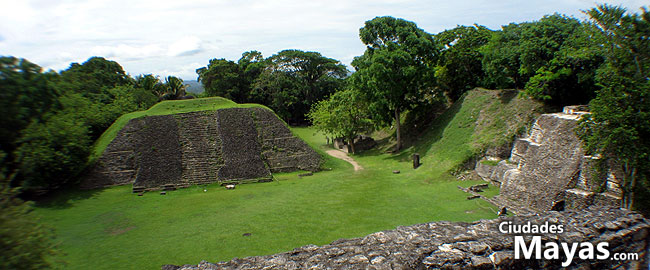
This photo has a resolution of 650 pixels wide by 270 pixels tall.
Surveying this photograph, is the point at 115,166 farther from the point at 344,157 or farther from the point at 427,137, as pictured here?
the point at 427,137

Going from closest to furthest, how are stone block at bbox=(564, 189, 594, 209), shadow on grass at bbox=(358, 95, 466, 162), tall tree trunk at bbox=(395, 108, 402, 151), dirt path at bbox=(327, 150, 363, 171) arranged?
stone block at bbox=(564, 189, 594, 209), shadow on grass at bbox=(358, 95, 466, 162), dirt path at bbox=(327, 150, 363, 171), tall tree trunk at bbox=(395, 108, 402, 151)

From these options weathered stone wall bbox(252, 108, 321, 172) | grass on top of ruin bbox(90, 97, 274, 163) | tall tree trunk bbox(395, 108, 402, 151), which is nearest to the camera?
grass on top of ruin bbox(90, 97, 274, 163)

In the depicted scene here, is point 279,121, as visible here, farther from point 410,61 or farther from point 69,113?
point 69,113

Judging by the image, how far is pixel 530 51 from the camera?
57.8ft

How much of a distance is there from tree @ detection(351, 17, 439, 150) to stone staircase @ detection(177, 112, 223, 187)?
11.4 meters

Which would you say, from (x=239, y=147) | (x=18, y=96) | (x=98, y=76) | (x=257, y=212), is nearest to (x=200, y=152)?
(x=239, y=147)

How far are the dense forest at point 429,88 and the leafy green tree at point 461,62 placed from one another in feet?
0.26

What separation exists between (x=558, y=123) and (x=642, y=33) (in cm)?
448

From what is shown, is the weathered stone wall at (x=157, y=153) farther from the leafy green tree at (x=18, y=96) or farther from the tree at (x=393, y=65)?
the tree at (x=393, y=65)

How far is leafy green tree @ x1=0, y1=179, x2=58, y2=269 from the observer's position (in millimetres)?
5617

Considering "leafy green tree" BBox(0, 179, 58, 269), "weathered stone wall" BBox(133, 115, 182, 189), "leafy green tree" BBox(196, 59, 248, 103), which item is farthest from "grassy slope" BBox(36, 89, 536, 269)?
"leafy green tree" BBox(196, 59, 248, 103)

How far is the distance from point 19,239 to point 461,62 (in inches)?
1057

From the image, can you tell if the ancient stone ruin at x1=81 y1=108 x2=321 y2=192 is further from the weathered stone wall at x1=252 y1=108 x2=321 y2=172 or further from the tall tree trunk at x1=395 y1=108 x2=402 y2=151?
the tall tree trunk at x1=395 y1=108 x2=402 y2=151

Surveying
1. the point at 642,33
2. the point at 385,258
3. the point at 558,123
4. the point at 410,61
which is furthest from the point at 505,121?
the point at 385,258
